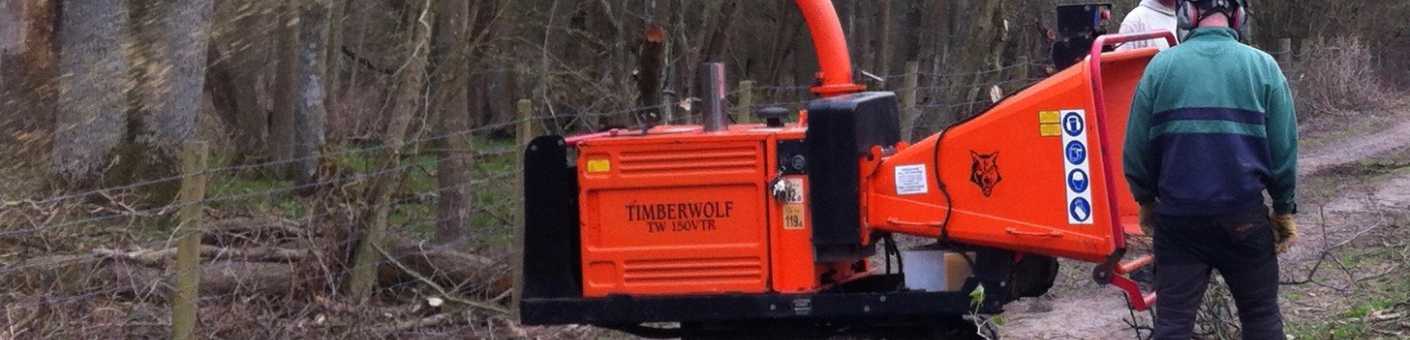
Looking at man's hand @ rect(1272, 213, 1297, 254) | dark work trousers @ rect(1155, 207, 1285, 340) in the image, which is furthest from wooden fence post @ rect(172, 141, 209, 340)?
man's hand @ rect(1272, 213, 1297, 254)

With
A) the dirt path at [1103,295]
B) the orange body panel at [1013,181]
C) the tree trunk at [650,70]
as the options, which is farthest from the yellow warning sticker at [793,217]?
the tree trunk at [650,70]

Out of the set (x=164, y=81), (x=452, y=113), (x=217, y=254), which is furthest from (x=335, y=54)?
(x=217, y=254)

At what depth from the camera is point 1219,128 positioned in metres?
5.67

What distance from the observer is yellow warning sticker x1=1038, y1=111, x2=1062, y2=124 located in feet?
19.7

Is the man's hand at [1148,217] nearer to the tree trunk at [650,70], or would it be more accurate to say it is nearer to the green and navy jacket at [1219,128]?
the green and navy jacket at [1219,128]

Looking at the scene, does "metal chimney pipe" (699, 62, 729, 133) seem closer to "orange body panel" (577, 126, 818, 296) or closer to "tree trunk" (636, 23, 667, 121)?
"orange body panel" (577, 126, 818, 296)

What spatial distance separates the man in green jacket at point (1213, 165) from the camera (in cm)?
568

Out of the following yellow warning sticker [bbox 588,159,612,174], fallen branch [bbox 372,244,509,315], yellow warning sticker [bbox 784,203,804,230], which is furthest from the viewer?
fallen branch [bbox 372,244,509,315]

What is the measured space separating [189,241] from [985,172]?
11.0 ft

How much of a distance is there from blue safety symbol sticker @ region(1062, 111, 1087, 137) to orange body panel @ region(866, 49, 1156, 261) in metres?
0.01

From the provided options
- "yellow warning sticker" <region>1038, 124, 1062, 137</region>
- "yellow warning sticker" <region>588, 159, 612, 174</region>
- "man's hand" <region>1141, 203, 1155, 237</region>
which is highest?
"yellow warning sticker" <region>1038, 124, 1062, 137</region>

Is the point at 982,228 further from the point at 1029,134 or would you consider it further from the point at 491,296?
the point at 491,296

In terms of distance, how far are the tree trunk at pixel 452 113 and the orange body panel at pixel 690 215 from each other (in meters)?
2.45

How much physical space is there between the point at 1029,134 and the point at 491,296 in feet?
13.1
